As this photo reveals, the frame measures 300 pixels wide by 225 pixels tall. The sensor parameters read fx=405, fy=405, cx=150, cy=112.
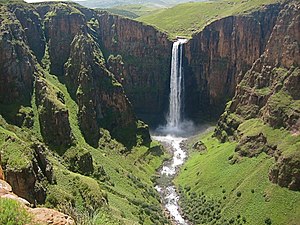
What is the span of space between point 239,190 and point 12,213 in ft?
218

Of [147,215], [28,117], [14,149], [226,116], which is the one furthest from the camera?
[226,116]

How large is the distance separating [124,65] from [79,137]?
172 ft

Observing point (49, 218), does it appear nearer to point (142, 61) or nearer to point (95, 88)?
point (95, 88)

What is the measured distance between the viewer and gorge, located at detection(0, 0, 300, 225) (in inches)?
2751

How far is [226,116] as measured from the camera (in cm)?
11156

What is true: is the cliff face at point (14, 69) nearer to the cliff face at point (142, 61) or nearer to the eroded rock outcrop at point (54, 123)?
the eroded rock outcrop at point (54, 123)

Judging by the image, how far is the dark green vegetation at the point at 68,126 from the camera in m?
56.6

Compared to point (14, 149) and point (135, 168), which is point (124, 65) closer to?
point (135, 168)

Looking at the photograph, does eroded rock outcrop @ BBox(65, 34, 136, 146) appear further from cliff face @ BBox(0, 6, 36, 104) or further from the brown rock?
the brown rock

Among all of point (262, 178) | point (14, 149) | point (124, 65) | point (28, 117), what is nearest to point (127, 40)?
point (124, 65)

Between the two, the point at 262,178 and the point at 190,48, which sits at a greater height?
the point at 190,48

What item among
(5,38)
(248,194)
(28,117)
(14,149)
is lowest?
(248,194)

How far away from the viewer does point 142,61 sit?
146 m

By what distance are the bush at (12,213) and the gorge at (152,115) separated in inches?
1124
